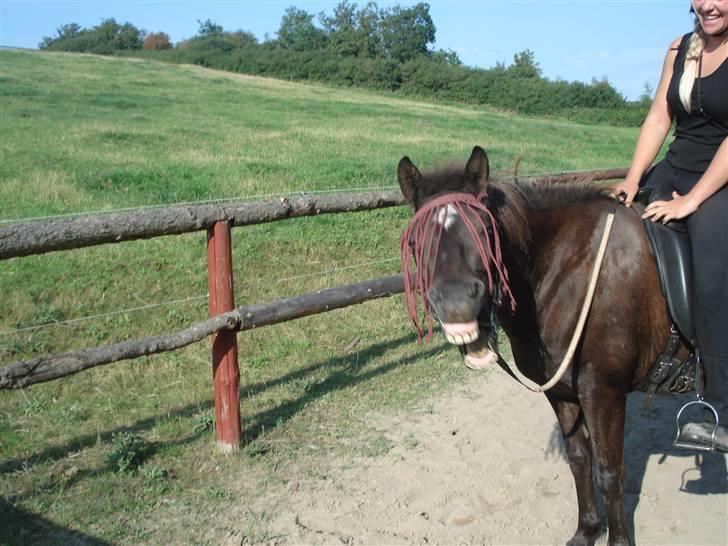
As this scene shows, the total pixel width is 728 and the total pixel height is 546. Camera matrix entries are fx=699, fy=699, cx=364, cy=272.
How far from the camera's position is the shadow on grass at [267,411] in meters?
4.43

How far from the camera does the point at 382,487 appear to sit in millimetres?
4281

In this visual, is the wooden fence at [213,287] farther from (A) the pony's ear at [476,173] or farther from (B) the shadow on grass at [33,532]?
(A) the pony's ear at [476,173]

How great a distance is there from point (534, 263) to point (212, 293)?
7.39ft

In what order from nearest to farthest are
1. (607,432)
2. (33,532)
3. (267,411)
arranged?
1. (607,432)
2. (33,532)
3. (267,411)

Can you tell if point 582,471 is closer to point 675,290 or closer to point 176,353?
point 675,290

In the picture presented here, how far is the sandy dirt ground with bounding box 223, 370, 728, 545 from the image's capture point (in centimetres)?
386

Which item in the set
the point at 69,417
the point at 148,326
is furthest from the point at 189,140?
the point at 69,417

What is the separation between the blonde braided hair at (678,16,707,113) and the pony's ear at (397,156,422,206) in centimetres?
146

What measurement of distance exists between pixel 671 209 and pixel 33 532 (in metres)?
3.60

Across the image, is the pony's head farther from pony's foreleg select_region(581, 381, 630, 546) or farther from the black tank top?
the black tank top

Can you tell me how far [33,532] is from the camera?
3.66 metres

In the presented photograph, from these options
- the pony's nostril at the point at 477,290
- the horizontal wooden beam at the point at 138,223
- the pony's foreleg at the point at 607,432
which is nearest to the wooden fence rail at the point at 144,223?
the horizontal wooden beam at the point at 138,223

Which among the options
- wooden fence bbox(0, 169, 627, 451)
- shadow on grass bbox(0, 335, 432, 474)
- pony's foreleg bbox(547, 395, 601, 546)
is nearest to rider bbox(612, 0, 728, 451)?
pony's foreleg bbox(547, 395, 601, 546)

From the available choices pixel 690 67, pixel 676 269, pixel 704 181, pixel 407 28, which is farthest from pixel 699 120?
pixel 407 28
